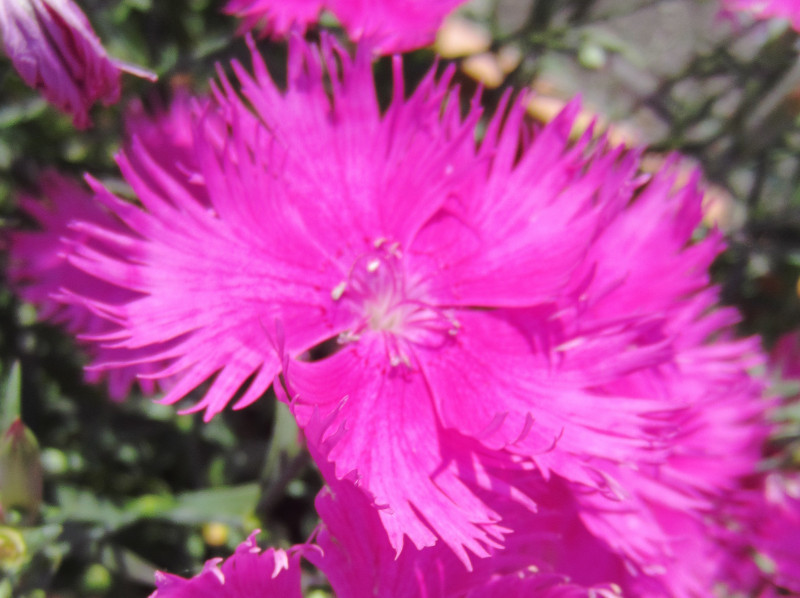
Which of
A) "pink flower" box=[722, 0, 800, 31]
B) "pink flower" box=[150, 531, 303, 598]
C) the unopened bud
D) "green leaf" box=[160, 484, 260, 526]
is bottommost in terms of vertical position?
"pink flower" box=[150, 531, 303, 598]

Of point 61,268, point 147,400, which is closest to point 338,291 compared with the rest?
point 61,268

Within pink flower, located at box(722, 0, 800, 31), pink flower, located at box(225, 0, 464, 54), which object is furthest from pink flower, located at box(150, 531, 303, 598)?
pink flower, located at box(722, 0, 800, 31)

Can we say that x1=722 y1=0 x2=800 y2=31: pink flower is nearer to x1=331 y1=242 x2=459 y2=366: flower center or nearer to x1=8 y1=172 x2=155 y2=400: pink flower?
x1=331 y1=242 x2=459 y2=366: flower center

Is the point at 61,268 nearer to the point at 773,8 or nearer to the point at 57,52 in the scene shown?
the point at 57,52

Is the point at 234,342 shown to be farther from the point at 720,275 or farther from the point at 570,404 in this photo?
the point at 720,275

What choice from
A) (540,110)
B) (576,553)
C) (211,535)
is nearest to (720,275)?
(540,110)
